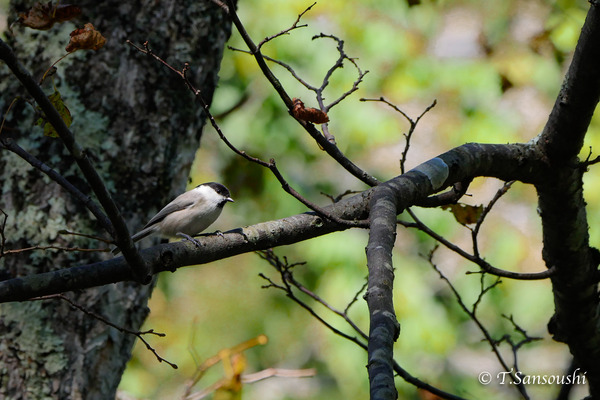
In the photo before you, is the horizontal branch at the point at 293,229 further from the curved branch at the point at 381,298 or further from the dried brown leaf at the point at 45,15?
the dried brown leaf at the point at 45,15

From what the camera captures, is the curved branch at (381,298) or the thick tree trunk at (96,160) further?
the thick tree trunk at (96,160)

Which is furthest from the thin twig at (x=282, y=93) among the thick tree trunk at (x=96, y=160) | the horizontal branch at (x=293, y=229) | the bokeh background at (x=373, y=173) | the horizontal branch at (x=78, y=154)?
the bokeh background at (x=373, y=173)

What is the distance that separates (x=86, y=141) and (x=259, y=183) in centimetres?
318

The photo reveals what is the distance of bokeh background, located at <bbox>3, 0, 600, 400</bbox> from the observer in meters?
5.12

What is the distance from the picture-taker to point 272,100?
5648mm

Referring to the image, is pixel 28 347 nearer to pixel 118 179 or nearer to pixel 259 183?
pixel 118 179

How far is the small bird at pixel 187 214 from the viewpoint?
2846 mm

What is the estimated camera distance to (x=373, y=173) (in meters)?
5.75

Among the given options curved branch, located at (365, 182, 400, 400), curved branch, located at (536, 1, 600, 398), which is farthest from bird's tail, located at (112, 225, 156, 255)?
curved branch, located at (536, 1, 600, 398)

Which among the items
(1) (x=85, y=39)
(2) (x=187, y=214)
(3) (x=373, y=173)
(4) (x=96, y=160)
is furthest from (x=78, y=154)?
(3) (x=373, y=173)

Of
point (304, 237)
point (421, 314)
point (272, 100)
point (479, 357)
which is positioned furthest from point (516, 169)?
point (479, 357)

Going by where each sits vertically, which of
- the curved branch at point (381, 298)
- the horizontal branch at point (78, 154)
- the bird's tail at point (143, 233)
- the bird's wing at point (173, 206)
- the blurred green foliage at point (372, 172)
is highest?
the blurred green foliage at point (372, 172)

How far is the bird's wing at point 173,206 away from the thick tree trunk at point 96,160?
45mm

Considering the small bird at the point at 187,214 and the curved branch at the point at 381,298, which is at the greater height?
the small bird at the point at 187,214
